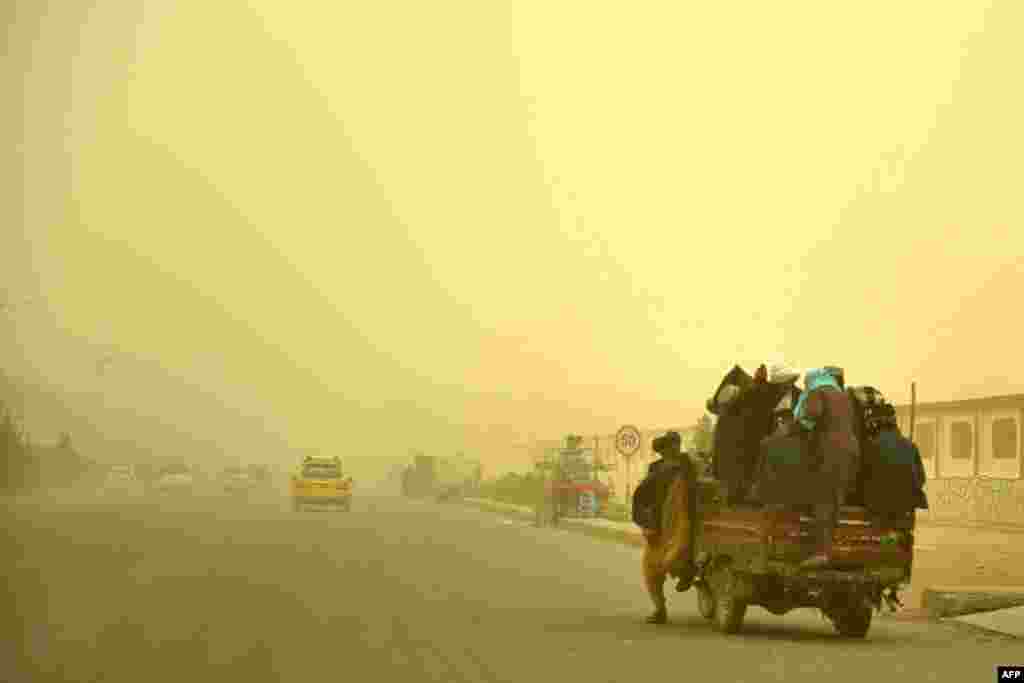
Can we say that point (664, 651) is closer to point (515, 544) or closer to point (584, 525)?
point (515, 544)

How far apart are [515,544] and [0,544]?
9.64 meters

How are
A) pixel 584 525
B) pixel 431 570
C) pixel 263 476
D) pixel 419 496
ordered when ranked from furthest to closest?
pixel 263 476 < pixel 419 496 < pixel 584 525 < pixel 431 570

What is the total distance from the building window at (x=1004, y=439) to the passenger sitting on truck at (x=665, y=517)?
3413 cm

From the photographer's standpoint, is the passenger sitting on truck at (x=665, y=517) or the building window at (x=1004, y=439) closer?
the passenger sitting on truck at (x=665, y=517)

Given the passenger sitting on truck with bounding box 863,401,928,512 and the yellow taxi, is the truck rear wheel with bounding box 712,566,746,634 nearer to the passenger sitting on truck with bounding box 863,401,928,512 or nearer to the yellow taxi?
the passenger sitting on truck with bounding box 863,401,928,512

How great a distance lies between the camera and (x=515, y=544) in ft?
132

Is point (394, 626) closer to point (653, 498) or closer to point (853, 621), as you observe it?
point (653, 498)

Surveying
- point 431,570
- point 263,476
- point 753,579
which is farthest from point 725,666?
point 263,476

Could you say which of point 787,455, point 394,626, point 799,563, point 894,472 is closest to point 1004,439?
point 894,472

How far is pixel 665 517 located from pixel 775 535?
252cm

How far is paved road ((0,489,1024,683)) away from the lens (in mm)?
16047

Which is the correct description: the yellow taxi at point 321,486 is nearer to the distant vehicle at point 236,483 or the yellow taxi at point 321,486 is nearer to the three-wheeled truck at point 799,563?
the distant vehicle at point 236,483

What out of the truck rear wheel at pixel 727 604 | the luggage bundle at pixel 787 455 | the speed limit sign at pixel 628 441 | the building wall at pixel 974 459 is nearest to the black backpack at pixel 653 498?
the luggage bundle at pixel 787 455

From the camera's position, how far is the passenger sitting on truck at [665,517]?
21.1 m
